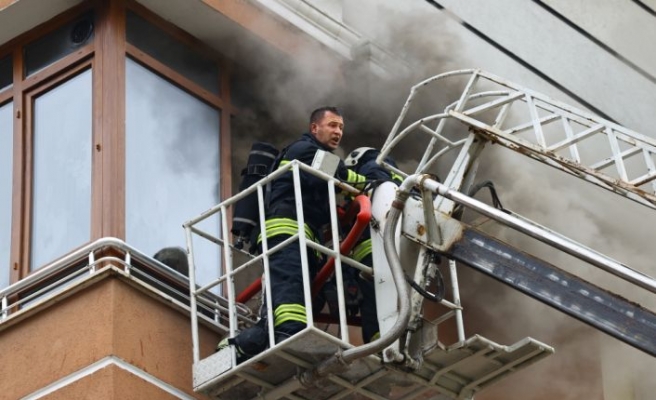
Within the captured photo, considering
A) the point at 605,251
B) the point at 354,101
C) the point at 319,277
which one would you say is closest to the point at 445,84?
the point at 354,101

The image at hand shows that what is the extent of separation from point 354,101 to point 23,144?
2.81 meters

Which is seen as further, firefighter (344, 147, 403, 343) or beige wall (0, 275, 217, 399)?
firefighter (344, 147, 403, 343)

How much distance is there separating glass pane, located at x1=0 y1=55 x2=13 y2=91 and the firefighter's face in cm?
220

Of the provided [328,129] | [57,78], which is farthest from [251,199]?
[57,78]

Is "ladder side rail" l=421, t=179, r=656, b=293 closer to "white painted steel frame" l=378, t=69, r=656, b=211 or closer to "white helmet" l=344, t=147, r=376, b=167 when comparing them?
"white painted steel frame" l=378, t=69, r=656, b=211

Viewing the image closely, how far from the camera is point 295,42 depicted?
13.5 m

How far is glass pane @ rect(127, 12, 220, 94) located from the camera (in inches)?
497

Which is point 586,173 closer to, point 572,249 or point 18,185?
point 572,249

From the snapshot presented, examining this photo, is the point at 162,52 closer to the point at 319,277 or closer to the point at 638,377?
the point at 319,277

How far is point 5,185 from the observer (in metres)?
12.4

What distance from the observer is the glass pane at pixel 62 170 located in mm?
11875

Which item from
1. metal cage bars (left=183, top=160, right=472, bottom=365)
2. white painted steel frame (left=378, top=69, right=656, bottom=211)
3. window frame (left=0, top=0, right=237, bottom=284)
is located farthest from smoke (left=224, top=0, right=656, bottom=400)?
white painted steel frame (left=378, top=69, right=656, bottom=211)

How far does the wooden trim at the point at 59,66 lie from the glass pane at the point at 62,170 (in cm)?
9

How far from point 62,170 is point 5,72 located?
3.68 feet
